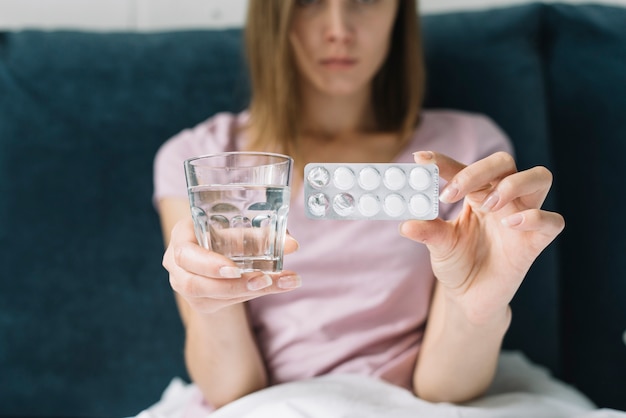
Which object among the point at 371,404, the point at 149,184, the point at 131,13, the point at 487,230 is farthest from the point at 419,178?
the point at 131,13

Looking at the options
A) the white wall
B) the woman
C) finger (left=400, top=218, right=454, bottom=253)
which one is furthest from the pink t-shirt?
the white wall

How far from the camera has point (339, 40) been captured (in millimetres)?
912

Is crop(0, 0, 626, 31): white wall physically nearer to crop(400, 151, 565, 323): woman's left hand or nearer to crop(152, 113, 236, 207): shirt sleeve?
crop(152, 113, 236, 207): shirt sleeve

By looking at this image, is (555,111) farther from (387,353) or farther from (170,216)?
(170,216)

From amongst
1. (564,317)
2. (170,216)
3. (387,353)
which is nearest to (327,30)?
(170,216)

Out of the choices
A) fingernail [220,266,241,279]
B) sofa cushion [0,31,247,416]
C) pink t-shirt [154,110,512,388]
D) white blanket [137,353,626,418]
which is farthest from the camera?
sofa cushion [0,31,247,416]

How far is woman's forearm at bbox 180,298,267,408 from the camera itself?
77 centimetres

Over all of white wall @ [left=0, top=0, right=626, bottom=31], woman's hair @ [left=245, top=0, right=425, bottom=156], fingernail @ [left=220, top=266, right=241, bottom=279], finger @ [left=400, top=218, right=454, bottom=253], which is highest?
white wall @ [left=0, top=0, right=626, bottom=31]

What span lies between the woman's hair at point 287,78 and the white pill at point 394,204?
0.39 m

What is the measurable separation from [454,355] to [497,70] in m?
0.51

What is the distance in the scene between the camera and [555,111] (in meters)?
1.12

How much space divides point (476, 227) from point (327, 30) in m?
0.39

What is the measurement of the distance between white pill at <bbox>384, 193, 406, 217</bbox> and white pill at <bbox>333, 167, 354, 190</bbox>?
0.03m

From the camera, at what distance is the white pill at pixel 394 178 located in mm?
552
